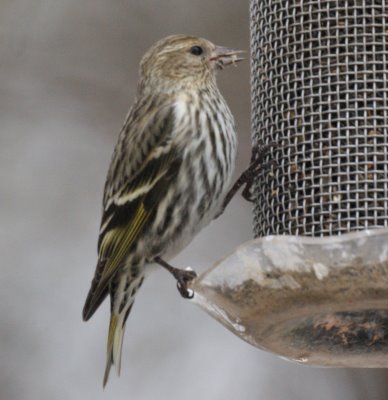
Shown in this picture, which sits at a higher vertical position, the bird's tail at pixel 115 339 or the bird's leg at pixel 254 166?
the bird's leg at pixel 254 166

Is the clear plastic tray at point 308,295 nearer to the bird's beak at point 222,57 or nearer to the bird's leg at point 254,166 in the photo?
the bird's leg at point 254,166

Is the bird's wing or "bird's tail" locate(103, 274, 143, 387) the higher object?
the bird's wing

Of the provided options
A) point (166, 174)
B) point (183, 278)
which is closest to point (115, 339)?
point (183, 278)

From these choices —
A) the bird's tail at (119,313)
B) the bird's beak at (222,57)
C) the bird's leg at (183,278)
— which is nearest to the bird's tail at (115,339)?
the bird's tail at (119,313)

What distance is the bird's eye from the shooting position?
6.49 metres

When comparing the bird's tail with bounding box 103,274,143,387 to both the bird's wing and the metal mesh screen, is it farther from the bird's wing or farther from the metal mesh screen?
the metal mesh screen

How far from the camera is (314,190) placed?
558 centimetres

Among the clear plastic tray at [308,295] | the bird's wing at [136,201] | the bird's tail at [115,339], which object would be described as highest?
the bird's wing at [136,201]

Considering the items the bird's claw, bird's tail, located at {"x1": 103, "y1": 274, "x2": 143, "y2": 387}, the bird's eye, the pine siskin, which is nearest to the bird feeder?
the pine siskin

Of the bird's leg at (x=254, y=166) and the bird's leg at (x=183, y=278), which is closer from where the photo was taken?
the bird's leg at (x=254, y=166)

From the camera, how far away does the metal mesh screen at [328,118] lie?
18.0ft

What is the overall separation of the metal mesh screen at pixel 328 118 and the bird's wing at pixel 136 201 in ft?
1.76

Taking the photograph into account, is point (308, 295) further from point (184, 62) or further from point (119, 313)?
point (184, 62)

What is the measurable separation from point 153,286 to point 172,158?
3.57 meters
